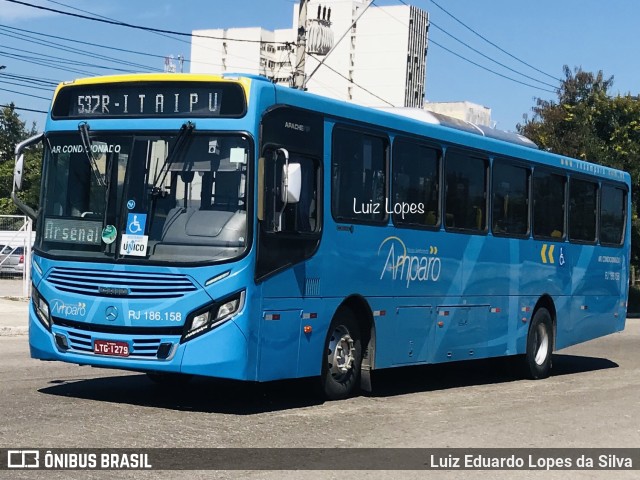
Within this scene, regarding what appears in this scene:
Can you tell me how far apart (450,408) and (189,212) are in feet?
12.7

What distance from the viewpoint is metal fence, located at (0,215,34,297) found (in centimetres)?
3068

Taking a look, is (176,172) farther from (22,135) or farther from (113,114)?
(22,135)

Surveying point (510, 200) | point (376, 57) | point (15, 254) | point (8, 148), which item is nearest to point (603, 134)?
point (15, 254)

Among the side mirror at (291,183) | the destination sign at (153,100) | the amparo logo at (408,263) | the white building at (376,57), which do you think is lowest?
the amparo logo at (408,263)

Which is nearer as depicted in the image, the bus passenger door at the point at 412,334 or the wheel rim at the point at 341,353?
the wheel rim at the point at 341,353

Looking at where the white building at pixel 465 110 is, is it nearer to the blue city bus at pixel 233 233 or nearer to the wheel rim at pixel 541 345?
the wheel rim at pixel 541 345

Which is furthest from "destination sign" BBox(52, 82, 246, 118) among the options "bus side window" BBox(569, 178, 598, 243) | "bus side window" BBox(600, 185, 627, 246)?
"bus side window" BBox(600, 185, 627, 246)

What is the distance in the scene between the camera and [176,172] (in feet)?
34.7

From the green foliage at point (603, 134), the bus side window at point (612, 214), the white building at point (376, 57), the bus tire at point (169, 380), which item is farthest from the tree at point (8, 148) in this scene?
the bus tire at point (169, 380)

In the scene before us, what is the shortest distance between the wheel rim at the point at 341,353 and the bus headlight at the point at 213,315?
1.80 meters

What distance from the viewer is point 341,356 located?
39.6 ft

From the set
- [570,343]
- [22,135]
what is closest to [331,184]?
[570,343]

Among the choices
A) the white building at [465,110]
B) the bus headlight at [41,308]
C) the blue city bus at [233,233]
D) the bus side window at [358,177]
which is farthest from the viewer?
the white building at [465,110]

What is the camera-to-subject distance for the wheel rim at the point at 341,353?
12.0 m
